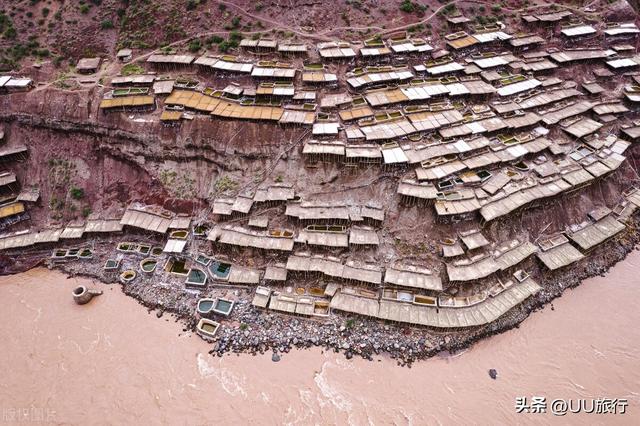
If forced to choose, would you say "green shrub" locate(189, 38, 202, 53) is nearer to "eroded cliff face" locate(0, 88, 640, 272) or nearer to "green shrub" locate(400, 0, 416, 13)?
"eroded cliff face" locate(0, 88, 640, 272)

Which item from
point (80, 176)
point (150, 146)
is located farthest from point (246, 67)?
point (80, 176)

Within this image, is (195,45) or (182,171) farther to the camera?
(195,45)

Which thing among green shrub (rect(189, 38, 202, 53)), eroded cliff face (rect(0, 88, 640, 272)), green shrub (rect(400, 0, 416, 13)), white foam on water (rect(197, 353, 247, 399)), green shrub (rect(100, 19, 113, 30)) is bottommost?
white foam on water (rect(197, 353, 247, 399))

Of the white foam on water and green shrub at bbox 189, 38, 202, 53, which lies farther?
green shrub at bbox 189, 38, 202, 53

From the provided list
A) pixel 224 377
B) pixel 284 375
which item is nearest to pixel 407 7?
pixel 284 375

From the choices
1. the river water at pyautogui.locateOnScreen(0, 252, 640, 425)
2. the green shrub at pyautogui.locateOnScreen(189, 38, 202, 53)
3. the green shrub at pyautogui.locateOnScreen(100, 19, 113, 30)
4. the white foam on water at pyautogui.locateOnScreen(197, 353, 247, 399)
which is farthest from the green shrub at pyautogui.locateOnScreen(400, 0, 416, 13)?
the white foam on water at pyautogui.locateOnScreen(197, 353, 247, 399)

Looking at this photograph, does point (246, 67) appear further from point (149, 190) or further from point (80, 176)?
point (80, 176)

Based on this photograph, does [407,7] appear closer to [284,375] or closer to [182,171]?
[182,171]
